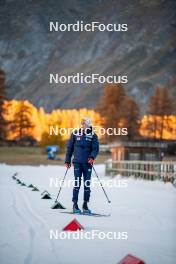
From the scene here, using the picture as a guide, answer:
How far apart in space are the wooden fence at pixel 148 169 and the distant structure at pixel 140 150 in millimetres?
7591

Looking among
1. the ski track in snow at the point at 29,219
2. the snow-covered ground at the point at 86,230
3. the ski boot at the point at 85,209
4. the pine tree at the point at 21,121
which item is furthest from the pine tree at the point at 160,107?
the ski boot at the point at 85,209

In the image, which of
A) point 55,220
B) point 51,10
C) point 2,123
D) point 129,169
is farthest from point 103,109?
point 55,220

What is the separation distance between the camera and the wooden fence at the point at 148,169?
858 inches

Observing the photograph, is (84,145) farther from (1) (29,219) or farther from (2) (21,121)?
(2) (21,121)

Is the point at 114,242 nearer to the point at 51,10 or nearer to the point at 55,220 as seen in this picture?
the point at 55,220

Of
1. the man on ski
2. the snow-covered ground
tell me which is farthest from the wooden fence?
the man on ski

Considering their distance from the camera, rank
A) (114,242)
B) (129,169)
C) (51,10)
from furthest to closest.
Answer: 1. (129,169)
2. (51,10)
3. (114,242)

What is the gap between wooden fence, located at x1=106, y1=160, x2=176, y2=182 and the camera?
71.5ft

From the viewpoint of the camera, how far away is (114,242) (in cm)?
744

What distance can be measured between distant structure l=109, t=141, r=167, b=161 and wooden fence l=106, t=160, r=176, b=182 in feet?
24.9

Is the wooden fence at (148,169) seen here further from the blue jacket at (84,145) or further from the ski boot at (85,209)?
the blue jacket at (84,145)

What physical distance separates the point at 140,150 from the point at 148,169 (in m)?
16.9

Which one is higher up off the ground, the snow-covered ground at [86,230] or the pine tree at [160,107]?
the pine tree at [160,107]

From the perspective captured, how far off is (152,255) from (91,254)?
75 cm
